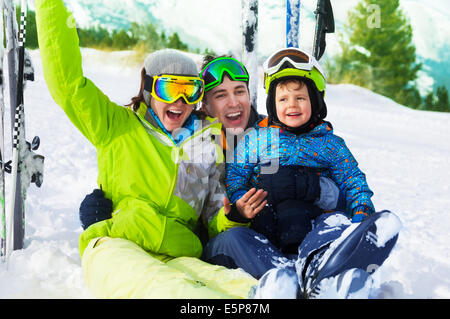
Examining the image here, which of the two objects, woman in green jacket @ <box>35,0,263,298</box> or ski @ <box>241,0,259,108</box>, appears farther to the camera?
ski @ <box>241,0,259,108</box>

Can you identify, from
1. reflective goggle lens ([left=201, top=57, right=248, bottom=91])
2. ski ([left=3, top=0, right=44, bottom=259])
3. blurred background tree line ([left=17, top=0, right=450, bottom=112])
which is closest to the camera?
ski ([left=3, top=0, right=44, bottom=259])

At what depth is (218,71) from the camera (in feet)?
8.77

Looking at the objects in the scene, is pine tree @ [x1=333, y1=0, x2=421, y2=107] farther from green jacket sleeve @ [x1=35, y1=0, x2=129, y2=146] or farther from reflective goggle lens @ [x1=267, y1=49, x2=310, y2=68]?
green jacket sleeve @ [x1=35, y1=0, x2=129, y2=146]

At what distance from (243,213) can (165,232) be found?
0.38m

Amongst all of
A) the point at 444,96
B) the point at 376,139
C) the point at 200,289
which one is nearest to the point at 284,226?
the point at 200,289

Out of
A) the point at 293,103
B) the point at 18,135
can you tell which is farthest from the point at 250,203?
the point at 18,135

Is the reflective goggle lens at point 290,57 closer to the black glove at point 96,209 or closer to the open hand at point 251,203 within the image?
the open hand at point 251,203

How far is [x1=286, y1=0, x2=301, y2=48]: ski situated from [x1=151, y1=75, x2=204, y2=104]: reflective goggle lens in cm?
142

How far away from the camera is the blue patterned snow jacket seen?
98.0 inches

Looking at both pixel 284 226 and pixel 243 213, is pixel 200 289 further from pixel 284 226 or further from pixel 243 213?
pixel 284 226

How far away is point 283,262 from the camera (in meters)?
2.09

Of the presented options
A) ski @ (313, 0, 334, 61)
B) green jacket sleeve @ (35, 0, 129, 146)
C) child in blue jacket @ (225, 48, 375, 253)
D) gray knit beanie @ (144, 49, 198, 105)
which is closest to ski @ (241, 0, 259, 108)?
ski @ (313, 0, 334, 61)

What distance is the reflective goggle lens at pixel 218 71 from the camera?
105 inches
